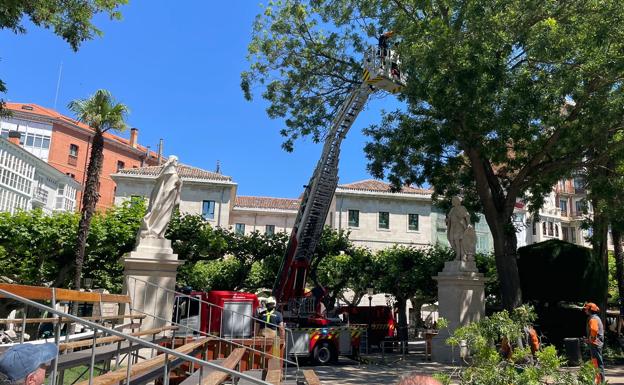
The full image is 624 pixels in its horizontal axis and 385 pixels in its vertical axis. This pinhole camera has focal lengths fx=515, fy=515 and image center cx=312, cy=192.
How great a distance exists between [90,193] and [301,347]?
26.9ft

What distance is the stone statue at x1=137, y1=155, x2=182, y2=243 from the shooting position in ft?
35.1

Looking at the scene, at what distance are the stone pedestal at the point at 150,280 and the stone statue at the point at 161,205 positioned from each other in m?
0.37

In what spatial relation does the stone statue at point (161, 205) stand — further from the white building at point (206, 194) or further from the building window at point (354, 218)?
the building window at point (354, 218)

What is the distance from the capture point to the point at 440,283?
15.5m

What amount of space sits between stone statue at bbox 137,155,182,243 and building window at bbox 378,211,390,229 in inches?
1452

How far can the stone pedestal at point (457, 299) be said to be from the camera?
14977 millimetres

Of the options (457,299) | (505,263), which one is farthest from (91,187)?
(505,263)

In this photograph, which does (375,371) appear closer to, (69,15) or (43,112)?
(69,15)

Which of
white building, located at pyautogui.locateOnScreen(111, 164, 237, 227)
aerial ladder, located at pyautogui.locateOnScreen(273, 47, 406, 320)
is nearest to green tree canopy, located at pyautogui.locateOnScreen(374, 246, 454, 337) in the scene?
aerial ladder, located at pyautogui.locateOnScreen(273, 47, 406, 320)

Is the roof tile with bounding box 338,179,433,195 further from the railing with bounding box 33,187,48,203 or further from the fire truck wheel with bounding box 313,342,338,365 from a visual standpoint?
the fire truck wheel with bounding box 313,342,338,365

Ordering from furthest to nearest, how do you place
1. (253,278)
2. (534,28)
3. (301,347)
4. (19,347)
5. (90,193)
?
1. (253,278)
2. (90,193)
3. (301,347)
4. (534,28)
5. (19,347)

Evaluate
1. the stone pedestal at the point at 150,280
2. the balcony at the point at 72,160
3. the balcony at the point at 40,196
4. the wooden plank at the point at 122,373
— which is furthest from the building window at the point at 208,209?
the wooden plank at the point at 122,373

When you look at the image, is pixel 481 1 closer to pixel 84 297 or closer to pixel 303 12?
pixel 303 12

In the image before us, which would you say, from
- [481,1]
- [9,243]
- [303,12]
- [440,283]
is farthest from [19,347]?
[9,243]
